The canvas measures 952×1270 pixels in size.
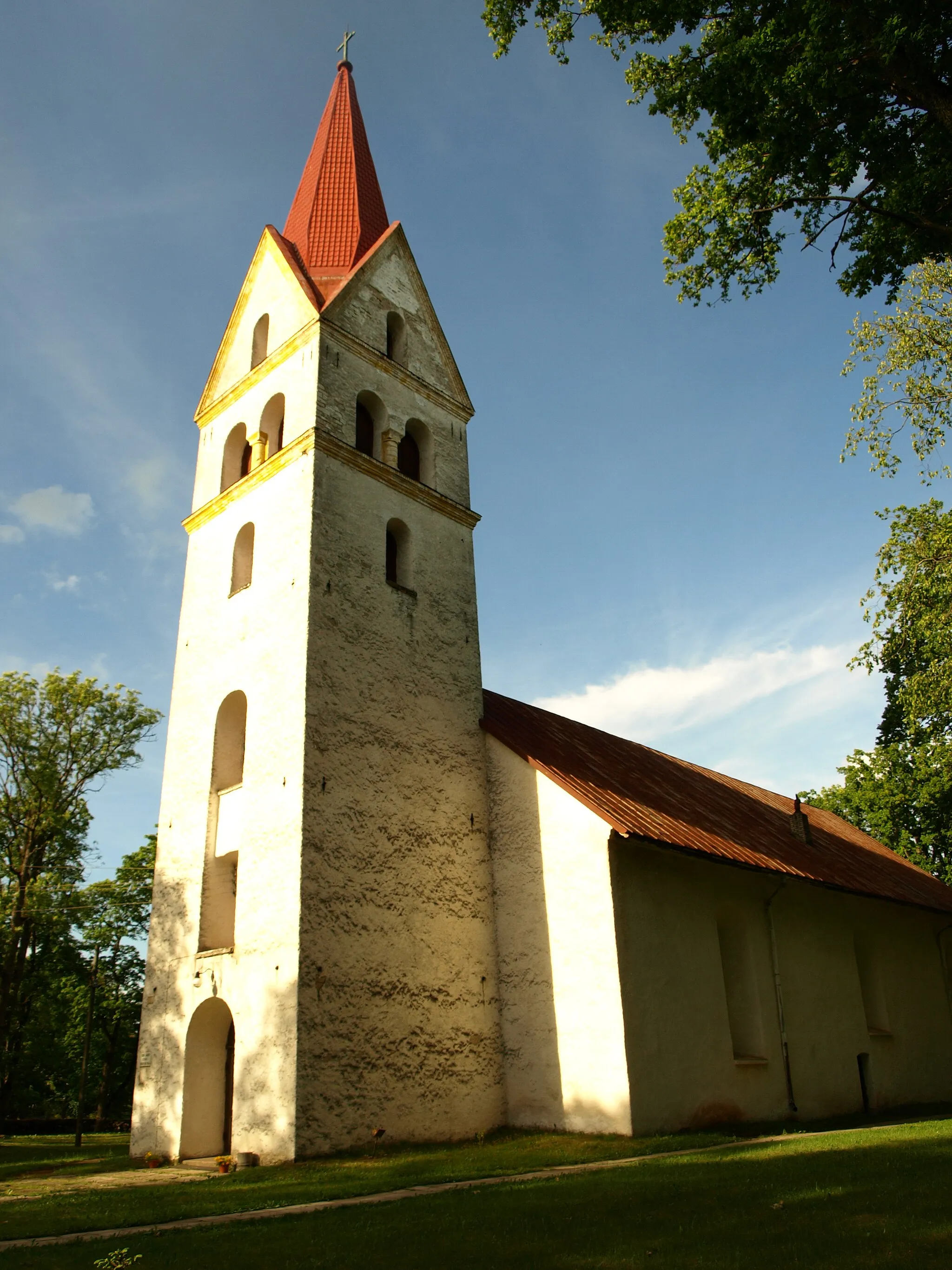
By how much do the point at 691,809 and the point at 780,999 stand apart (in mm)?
3825

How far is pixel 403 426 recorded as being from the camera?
61.9ft

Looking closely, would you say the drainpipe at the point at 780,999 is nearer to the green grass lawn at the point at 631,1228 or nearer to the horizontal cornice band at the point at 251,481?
the green grass lawn at the point at 631,1228

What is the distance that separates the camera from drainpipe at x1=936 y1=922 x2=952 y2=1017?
2273cm

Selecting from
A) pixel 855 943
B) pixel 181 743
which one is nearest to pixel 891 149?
pixel 181 743

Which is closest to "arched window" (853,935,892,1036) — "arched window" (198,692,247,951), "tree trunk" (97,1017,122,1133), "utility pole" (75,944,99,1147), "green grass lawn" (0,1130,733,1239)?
"green grass lawn" (0,1130,733,1239)

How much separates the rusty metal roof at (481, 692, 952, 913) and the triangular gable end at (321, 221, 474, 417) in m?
7.15

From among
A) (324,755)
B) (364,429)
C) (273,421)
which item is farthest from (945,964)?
(273,421)

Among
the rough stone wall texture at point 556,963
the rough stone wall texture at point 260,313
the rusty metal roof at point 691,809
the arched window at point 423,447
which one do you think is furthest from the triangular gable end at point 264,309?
the rough stone wall texture at point 556,963

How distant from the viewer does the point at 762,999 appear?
16297 millimetres

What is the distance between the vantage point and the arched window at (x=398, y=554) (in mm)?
17641

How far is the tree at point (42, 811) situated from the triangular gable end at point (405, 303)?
16.1 meters

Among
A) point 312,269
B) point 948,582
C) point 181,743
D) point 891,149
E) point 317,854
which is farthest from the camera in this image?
point 312,269

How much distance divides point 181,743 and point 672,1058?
984 centimetres

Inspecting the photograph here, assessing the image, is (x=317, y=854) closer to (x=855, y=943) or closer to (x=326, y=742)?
(x=326, y=742)
